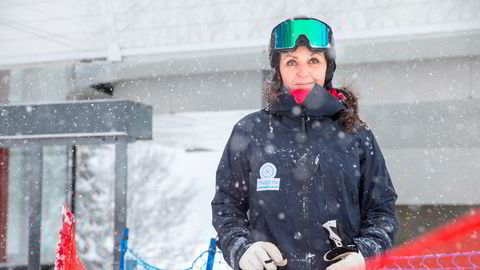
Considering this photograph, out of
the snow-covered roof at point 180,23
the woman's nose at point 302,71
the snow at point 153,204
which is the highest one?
the snow-covered roof at point 180,23

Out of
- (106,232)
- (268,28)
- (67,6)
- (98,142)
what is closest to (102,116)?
(98,142)

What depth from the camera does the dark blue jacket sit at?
7.89 feet

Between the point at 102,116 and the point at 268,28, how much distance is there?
2.45 metres

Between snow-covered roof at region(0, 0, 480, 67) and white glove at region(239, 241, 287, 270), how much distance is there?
6.20 meters

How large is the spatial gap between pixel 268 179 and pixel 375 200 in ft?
1.32

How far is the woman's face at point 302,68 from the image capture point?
8.68ft

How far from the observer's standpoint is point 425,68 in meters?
8.66

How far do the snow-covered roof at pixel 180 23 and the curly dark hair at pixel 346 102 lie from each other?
18.3 ft

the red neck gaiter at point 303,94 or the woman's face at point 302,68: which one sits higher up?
the woman's face at point 302,68

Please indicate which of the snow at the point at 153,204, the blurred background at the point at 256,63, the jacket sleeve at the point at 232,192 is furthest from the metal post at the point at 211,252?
the snow at the point at 153,204

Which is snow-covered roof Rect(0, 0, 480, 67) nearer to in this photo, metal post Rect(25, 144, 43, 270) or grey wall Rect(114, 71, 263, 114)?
grey wall Rect(114, 71, 263, 114)

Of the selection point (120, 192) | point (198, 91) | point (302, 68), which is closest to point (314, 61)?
point (302, 68)

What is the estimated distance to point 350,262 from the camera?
2.18m

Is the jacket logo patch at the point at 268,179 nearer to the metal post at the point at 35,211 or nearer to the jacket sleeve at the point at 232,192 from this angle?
the jacket sleeve at the point at 232,192
